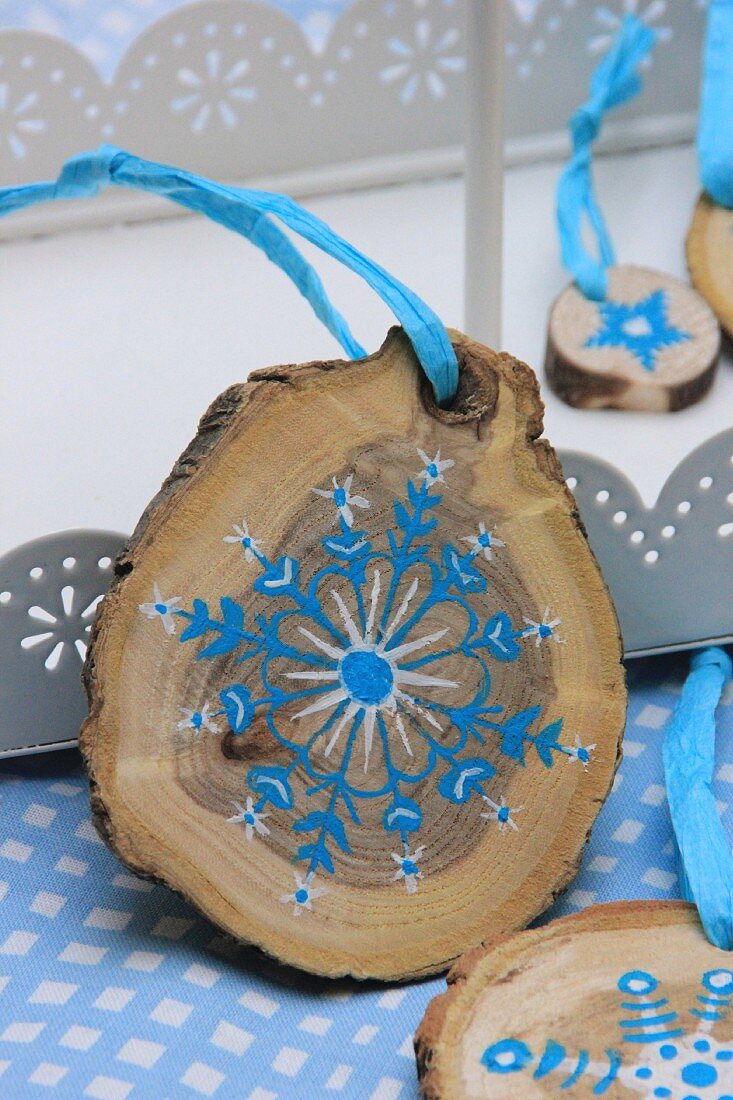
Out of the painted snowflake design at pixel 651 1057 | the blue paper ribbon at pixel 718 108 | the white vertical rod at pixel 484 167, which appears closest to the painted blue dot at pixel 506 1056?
the painted snowflake design at pixel 651 1057

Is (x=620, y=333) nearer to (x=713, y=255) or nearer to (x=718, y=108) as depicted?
(x=713, y=255)

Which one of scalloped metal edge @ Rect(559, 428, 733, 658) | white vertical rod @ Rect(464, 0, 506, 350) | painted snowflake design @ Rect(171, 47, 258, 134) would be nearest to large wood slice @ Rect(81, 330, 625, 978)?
scalloped metal edge @ Rect(559, 428, 733, 658)

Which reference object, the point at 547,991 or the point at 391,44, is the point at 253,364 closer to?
the point at 391,44

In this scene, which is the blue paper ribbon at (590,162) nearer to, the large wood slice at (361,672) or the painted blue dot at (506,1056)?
the large wood slice at (361,672)

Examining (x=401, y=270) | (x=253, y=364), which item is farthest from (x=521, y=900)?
(x=401, y=270)

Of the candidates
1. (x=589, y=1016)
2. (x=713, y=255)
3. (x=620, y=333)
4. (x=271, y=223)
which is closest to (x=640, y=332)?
(x=620, y=333)
